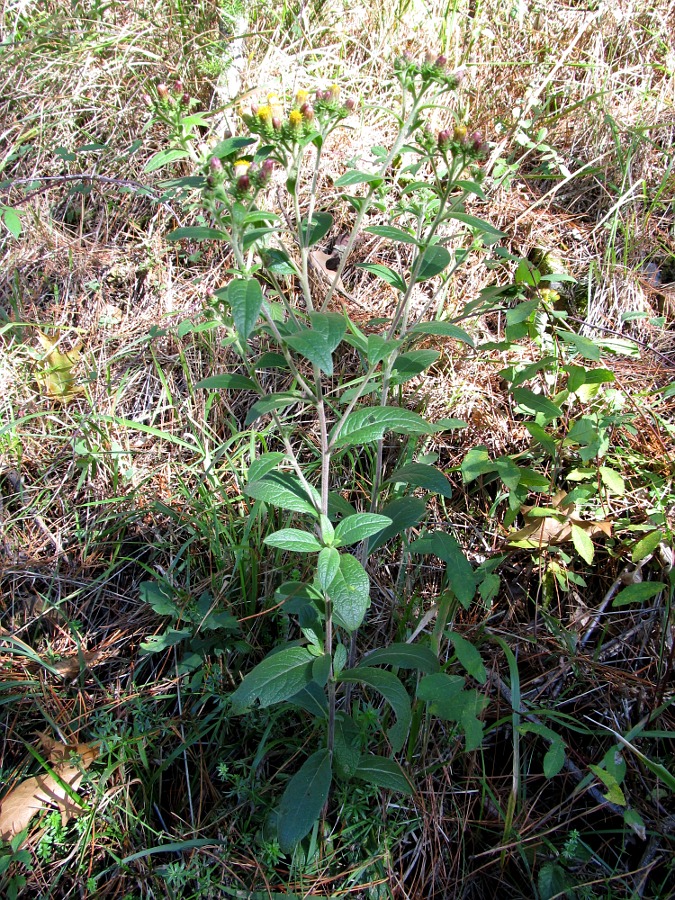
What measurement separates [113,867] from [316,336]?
4.80ft

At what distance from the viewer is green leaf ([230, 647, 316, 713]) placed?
52.2 inches

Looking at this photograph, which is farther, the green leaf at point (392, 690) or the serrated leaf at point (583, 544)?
the serrated leaf at point (583, 544)

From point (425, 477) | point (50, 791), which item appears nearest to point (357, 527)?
point (425, 477)

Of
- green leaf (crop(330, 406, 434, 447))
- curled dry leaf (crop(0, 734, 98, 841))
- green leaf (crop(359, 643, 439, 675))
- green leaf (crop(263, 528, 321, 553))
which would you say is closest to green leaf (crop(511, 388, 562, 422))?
green leaf (crop(330, 406, 434, 447))

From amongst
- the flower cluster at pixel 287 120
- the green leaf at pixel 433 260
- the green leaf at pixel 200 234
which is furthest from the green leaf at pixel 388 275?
the green leaf at pixel 200 234

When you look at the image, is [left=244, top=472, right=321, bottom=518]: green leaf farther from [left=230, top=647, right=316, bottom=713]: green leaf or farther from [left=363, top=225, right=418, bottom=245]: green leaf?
[left=363, top=225, right=418, bottom=245]: green leaf

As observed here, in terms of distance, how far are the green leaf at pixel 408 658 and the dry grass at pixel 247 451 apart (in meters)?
0.34

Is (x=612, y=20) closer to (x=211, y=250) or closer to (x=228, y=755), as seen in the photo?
(x=211, y=250)

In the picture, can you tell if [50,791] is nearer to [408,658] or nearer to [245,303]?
[408,658]

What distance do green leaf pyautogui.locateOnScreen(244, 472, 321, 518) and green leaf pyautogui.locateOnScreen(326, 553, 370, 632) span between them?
0.21 metres

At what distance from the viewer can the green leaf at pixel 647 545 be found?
1.84m

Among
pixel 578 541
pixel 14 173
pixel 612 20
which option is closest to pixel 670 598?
pixel 578 541

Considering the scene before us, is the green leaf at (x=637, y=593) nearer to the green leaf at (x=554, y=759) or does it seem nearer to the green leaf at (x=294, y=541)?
the green leaf at (x=554, y=759)

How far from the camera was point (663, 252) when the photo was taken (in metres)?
2.63
